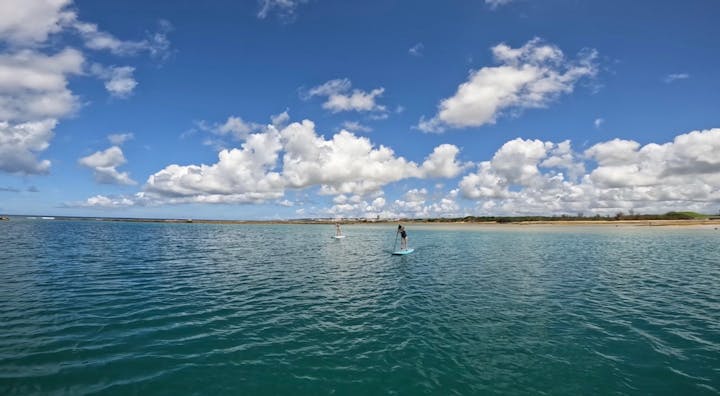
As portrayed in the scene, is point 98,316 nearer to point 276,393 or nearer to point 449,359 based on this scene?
point 276,393

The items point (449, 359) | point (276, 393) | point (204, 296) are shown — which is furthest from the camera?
point (204, 296)

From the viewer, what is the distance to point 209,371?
13.5m

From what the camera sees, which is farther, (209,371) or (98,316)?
(98,316)

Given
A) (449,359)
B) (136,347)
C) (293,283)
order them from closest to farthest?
(449,359), (136,347), (293,283)

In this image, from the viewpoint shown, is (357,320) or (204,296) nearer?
(357,320)

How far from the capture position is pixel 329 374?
13.4m

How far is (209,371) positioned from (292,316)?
753 cm

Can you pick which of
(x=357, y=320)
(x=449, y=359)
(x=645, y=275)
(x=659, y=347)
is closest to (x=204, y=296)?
(x=357, y=320)

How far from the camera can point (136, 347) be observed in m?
15.8

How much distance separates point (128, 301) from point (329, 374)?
1770 cm

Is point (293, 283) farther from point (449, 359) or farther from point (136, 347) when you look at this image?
point (449, 359)

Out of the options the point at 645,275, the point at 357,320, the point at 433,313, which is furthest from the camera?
the point at 645,275

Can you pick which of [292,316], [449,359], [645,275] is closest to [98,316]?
[292,316]

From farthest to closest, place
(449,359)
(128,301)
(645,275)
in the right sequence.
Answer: (645,275) < (128,301) < (449,359)
